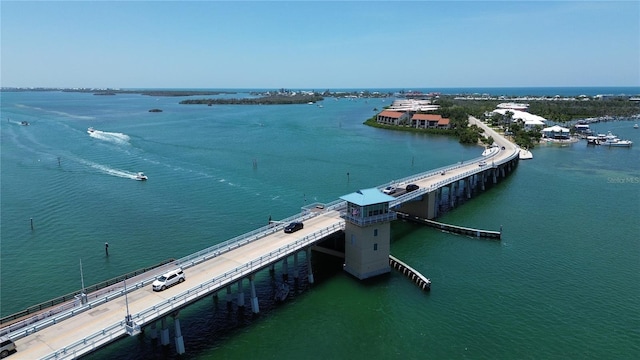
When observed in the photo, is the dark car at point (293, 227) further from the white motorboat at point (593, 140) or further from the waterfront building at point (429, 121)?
the waterfront building at point (429, 121)

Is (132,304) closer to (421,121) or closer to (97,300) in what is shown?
(97,300)

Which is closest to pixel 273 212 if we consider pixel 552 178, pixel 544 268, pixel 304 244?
pixel 304 244

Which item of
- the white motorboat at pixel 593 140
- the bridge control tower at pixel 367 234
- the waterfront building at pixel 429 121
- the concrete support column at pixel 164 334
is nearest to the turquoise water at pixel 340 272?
the concrete support column at pixel 164 334

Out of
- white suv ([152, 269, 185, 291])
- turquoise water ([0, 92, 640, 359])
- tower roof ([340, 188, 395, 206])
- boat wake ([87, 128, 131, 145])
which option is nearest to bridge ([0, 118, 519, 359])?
white suv ([152, 269, 185, 291])

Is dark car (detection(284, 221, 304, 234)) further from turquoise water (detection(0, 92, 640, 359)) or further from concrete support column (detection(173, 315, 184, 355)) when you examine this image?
concrete support column (detection(173, 315, 184, 355))

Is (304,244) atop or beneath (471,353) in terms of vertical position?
atop

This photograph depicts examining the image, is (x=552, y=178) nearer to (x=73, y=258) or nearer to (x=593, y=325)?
(x=593, y=325)
